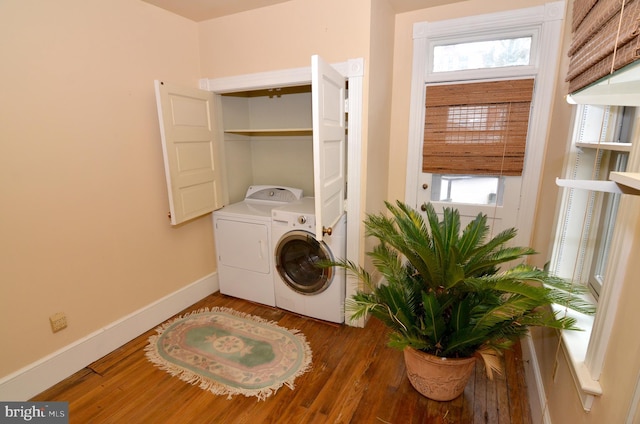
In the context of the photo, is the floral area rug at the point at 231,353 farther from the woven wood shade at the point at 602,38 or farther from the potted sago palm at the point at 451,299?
the woven wood shade at the point at 602,38

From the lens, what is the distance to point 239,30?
253cm

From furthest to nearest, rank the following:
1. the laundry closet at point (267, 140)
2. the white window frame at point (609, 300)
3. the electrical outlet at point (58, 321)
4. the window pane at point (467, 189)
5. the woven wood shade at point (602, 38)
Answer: the laundry closet at point (267, 140)
the window pane at point (467, 189)
the electrical outlet at point (58, 321)
the white window frame at point (609, 300)
the woven wood shade at point (602, 38)

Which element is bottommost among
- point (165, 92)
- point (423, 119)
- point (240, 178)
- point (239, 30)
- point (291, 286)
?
point (291, 286)

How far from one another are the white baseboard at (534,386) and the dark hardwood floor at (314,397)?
0.05 metres

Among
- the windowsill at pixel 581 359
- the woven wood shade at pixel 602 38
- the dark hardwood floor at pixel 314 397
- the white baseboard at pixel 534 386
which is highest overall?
the woven wood shade at pixel 602 38

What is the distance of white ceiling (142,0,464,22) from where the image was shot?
2297 millimetres

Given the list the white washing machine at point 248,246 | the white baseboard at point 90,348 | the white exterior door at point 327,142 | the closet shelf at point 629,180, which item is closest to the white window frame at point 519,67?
the white exterior door at point 327,142

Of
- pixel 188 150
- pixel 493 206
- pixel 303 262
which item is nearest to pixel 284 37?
pixel 188 150

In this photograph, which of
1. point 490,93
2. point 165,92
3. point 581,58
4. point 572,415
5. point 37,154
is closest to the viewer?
point 572,415

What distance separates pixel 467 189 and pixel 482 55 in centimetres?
108

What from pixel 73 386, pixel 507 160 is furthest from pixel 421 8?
pixel 73 386

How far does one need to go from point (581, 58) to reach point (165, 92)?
8.14 feet

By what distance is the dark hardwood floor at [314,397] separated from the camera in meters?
1.72

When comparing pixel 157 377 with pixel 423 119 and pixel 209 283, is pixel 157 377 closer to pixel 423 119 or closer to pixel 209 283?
pixel 209 283
